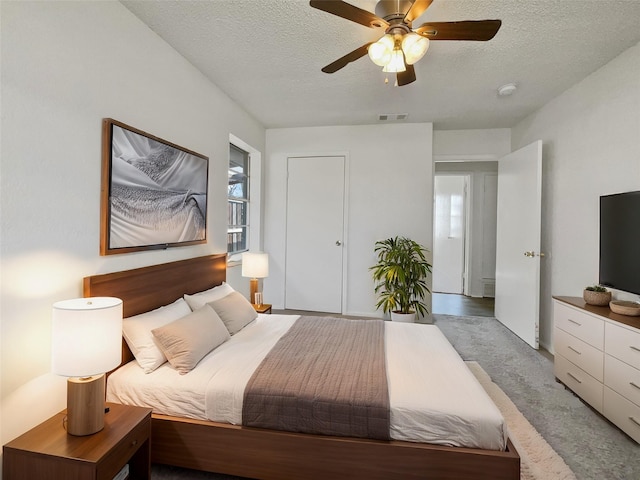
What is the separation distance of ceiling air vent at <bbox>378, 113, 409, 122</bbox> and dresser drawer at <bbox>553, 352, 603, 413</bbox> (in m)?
2.90

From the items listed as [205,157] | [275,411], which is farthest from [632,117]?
[205,157]

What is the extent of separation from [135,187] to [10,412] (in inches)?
A: 50.2

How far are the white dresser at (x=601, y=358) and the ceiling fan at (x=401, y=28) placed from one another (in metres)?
1.96

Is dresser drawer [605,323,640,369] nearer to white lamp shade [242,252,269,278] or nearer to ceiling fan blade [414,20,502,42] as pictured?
ceiling fan blade [414,20,502,42]

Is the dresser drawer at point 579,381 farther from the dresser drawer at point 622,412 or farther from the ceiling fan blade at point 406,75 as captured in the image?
the ceiling fan blade at point 406,75

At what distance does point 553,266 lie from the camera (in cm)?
340

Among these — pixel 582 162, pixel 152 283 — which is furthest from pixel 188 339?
pixel 582 162

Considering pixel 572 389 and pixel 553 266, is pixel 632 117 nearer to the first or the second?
pixel 553 266

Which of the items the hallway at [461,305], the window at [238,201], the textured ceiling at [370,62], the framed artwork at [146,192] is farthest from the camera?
the hallway at [461,305]

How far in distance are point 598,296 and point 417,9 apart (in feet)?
7.71

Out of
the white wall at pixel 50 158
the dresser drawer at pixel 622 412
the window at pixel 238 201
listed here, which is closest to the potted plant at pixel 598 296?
the dresser drawer at pixel 622 412

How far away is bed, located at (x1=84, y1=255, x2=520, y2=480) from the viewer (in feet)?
4.60

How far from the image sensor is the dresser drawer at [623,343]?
76.1 inches

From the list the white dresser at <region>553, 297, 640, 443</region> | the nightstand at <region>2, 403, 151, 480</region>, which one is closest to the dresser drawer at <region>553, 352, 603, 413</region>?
the white dresser at <region>553, 297, 640, 443</region>
